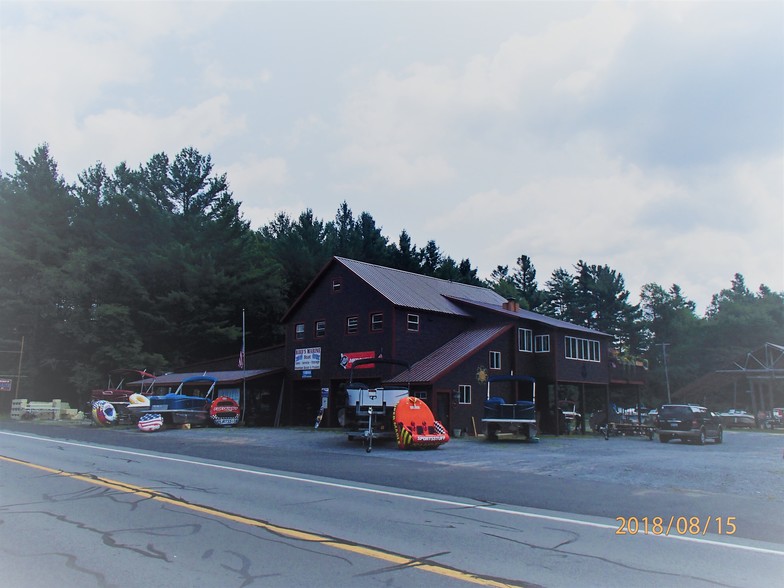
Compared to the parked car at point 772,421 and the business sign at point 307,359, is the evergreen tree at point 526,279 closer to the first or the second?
the parked car at point 772,421

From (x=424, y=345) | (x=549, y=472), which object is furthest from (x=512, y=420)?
(x=549, y=472)

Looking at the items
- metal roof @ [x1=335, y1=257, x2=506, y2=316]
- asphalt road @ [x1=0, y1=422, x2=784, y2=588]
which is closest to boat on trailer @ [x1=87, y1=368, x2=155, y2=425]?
metal roof @ [x1=335, y1=257, x2=506, y2=316]

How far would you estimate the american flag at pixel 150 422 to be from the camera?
3159 centimetres

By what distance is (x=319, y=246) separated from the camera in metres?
64.4

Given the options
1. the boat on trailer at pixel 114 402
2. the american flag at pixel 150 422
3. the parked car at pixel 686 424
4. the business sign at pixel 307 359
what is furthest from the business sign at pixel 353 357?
the parked car at pixel 686 424

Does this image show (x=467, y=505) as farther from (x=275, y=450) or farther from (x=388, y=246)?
(x=388, y=246)

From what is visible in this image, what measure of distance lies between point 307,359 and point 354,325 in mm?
4381

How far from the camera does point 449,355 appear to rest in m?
35.2

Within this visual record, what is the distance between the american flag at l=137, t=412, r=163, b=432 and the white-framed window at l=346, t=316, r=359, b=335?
38.1 feet

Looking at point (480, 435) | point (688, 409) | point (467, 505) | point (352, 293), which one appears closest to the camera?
point (467, 505)

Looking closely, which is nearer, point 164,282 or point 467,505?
point 467,505

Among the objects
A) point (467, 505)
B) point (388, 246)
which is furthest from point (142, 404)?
point (388, 246)

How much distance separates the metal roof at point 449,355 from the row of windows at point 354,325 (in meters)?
2.13

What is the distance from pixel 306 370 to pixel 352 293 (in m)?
5.87
